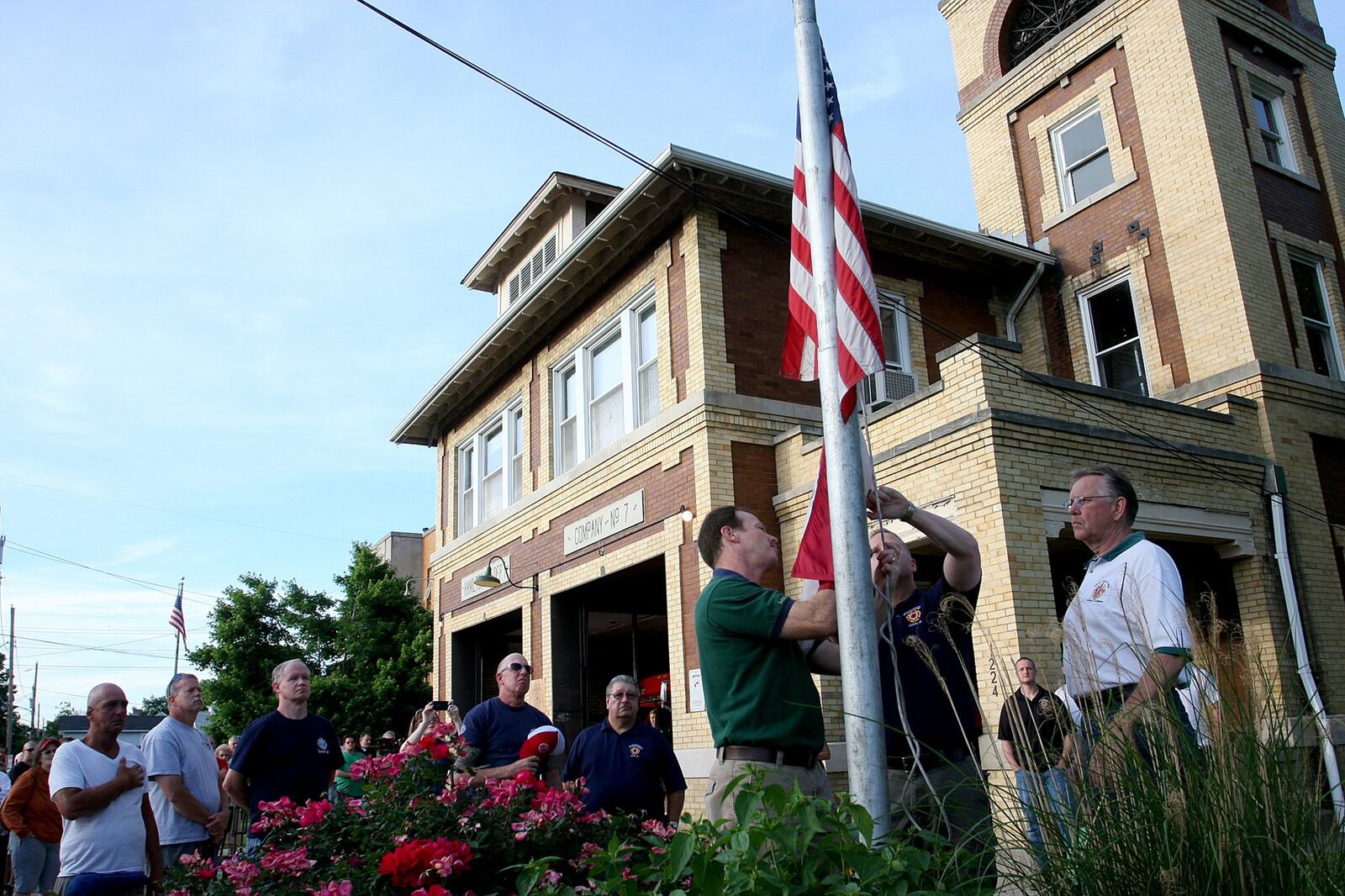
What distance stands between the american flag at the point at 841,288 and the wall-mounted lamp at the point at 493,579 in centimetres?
1165

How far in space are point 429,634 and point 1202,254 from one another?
71.1 ft

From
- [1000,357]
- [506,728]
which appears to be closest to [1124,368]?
[1000,357]

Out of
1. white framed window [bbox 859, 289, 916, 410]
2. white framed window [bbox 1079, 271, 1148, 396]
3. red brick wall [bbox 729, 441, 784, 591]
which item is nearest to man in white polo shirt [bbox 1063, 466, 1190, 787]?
red brick wall [bbox 729, 441, 784, 591]

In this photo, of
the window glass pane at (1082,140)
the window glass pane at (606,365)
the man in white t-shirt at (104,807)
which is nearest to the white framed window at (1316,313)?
the window glass pane at (1082,140)

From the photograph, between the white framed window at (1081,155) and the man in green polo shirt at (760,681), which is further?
the white framed window at (1081,155)

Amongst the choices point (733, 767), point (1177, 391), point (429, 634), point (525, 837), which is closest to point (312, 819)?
point (525, 837)

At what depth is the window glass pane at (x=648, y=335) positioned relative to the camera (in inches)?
576

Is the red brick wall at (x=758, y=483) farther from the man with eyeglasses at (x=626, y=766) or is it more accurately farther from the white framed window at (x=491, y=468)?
the white framed window at (x=491, y=468)

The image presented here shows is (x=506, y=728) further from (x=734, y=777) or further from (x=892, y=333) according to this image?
(x=892, y=333)

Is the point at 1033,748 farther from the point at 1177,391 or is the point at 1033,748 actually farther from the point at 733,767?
the point at 1177,391

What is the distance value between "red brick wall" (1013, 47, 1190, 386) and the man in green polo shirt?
12.2 metres

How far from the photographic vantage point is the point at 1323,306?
15172 millimetres

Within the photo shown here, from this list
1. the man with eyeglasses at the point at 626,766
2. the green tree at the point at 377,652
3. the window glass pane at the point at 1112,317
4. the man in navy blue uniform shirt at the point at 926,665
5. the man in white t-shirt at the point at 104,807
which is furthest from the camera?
the green tree at the point at 377,652

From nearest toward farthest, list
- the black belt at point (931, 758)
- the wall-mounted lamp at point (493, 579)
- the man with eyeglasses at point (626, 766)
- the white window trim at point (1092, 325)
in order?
the black belt at point (931, 758), the man with eyeglasses at point (626, 766), the white window trim at point (1092, 325), the wall-mounted lamp at point (493, 579)
